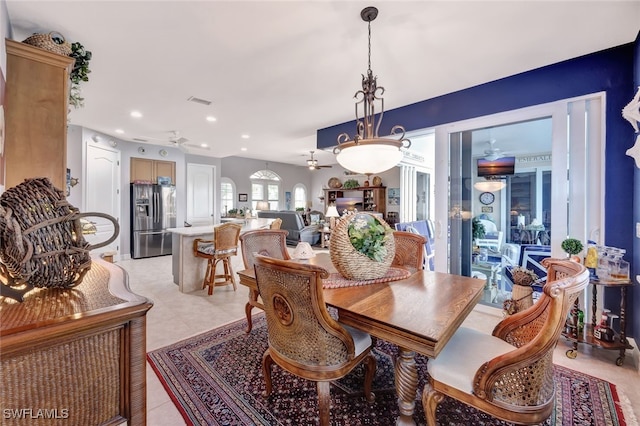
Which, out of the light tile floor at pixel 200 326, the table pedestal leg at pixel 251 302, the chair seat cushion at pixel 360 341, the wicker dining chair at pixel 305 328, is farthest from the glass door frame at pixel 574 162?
the table pedestal leg at pixel 251 302

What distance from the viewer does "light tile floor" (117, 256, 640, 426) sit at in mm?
1774

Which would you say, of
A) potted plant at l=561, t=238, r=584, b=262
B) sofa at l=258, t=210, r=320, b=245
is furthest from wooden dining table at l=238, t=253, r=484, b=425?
sofa at l=258, t=210, r=320, b=245

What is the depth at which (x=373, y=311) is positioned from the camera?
140 cm

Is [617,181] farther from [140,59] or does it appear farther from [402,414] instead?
[140,59]

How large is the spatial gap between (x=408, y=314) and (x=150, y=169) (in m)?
6.88

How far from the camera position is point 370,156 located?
195cm

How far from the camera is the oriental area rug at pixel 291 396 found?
64.5 inches

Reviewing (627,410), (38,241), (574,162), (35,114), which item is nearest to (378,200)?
(574,162)

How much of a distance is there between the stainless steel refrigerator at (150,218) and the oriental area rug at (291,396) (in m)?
4.63

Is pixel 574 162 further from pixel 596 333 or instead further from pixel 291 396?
pixel 291 396

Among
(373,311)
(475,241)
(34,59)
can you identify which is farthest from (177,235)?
(475,241)

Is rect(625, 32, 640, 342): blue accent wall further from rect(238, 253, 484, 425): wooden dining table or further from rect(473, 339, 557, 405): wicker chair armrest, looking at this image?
rect(473, 339, 557, 405): wicker chair armrest

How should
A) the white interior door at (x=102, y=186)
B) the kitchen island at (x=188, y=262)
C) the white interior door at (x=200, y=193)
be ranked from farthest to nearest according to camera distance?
the white interior door at (x=200, y=193) → the white interior door at (x=102, y=186) → the kitchen island at (x=188, y=262)

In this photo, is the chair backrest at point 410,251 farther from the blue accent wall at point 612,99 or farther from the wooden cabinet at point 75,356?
the wooden cabinet at point 75,356
